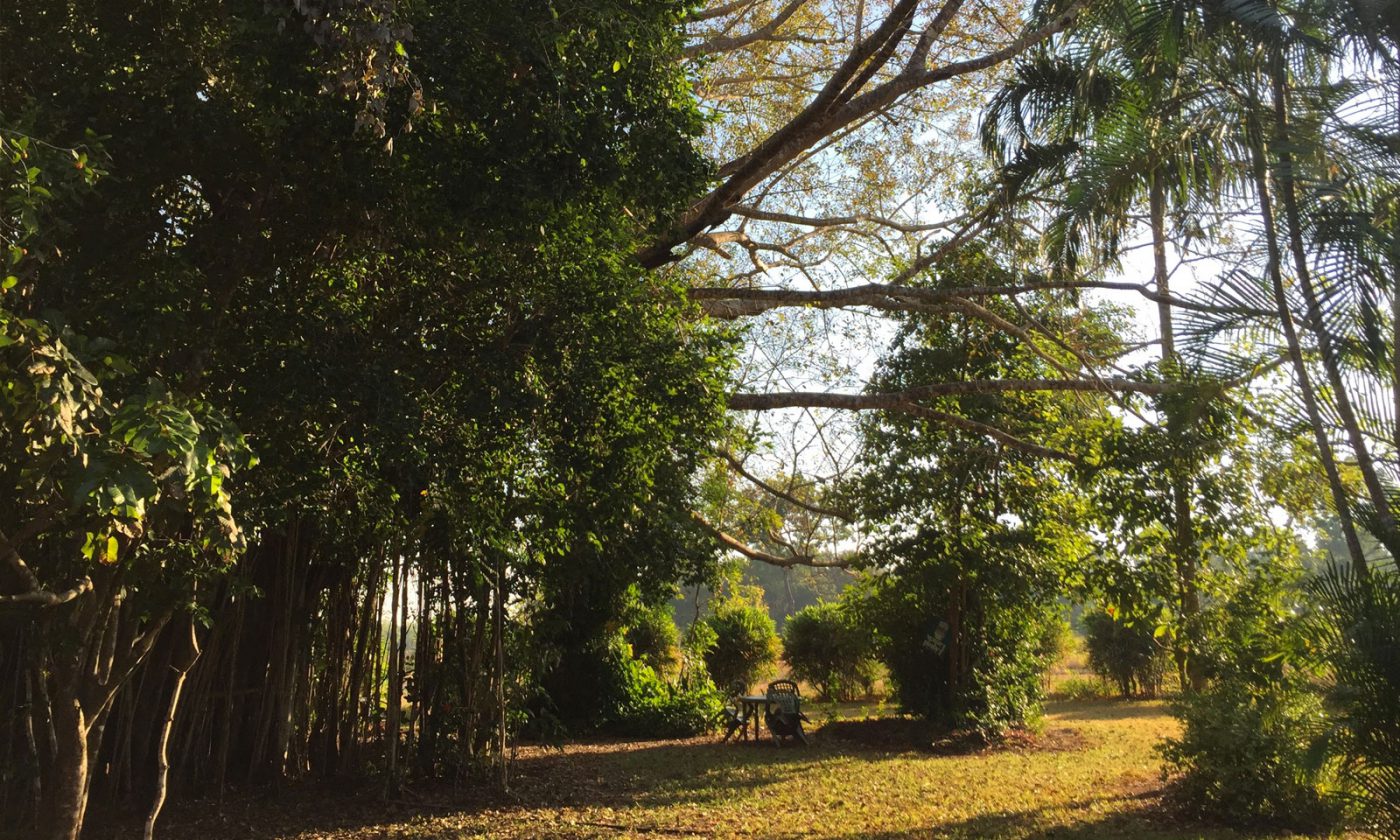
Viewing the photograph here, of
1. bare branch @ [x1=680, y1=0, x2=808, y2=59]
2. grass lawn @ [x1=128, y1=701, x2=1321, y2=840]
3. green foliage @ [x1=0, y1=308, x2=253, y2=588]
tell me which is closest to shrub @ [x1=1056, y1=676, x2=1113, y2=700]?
grass lawn @ [x1=128, y1=701, x2=1321, y2=840]

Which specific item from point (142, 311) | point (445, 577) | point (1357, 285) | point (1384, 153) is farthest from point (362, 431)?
point (1384, 153)

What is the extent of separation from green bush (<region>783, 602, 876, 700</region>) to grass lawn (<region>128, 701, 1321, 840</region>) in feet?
21.1

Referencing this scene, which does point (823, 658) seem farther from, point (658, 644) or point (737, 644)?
point (658, 644)

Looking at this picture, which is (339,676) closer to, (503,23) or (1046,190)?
(503,23)

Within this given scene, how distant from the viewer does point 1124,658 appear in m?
18.3

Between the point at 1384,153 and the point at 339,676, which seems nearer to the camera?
the point at 1384,153

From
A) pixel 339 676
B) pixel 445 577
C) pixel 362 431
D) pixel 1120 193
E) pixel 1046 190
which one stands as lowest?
pixel 339 676

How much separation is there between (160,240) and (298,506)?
186cm

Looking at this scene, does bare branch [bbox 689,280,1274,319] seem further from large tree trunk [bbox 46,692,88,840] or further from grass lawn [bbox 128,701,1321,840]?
large tree trunk [bbox 46,692,88,840]

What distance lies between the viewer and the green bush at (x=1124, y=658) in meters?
18.1


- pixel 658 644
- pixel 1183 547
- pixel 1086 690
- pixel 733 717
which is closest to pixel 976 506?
pixel 1183 547

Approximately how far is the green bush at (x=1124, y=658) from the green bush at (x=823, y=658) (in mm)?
4328

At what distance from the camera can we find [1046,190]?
362 inches

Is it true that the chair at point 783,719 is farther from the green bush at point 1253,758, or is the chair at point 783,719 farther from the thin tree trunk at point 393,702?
the thin tree trunk at point 393,702
